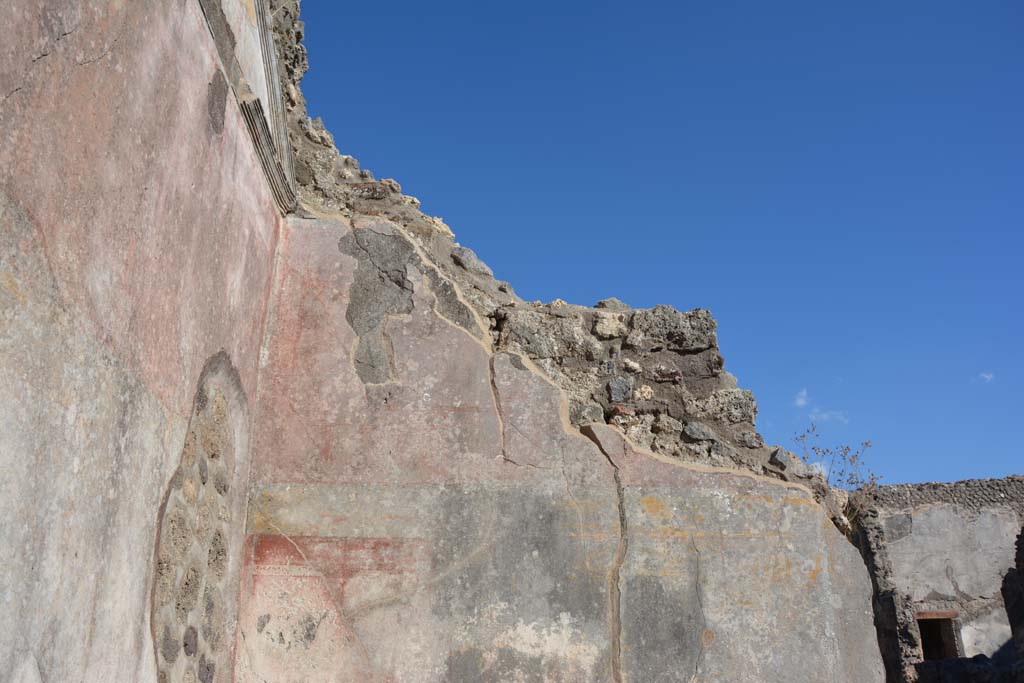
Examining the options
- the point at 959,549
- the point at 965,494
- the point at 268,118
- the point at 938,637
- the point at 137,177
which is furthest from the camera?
the point at 965,494

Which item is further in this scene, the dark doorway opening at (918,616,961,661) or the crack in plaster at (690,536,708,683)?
the dark doorway opening at (918,616,961,661)

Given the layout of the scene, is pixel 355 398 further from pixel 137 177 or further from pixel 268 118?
pixel 137 177

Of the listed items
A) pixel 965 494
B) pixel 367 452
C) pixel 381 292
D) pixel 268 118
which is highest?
pixel 268 118

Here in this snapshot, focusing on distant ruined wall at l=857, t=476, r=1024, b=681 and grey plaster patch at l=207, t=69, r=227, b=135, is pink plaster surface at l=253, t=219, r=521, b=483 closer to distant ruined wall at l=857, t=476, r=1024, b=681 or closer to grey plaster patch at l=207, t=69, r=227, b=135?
grey plaster patch at l=207, t=69, r=227, b=135

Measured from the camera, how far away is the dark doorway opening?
11586 millimetres

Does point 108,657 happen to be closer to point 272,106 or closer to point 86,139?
point 86,139

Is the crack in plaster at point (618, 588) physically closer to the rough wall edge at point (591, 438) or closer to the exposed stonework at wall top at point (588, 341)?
the rough wall edge at point (591, 438)

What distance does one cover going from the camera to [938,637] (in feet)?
39.5

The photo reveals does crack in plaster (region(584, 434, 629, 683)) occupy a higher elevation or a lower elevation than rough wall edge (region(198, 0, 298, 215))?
lower

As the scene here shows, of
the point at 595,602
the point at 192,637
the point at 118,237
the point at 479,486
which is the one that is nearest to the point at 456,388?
the point at 479,486

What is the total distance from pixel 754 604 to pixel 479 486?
128 cm

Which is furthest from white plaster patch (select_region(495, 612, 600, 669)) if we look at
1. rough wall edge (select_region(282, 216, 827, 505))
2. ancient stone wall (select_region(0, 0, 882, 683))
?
rough wall edge (select_region(282, 216, 827, 505))

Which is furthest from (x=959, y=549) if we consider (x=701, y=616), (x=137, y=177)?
(x=137, y=177)

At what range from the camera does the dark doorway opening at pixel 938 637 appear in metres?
11.6
